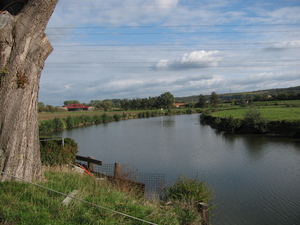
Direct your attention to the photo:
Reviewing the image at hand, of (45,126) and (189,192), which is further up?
(45,126)

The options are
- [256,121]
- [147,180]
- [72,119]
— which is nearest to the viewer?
[147,180]

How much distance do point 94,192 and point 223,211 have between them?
16.4 feet

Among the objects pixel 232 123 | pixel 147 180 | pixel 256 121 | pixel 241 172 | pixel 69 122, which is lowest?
pixel 241 172

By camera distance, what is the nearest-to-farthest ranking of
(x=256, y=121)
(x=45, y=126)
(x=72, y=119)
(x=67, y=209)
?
(x=67, y=209), (x=256, y=121), (x=45, y=126), (x=72, y=119)

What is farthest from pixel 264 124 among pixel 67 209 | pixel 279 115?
pixel 67 209

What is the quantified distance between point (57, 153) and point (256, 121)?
78.5 feet

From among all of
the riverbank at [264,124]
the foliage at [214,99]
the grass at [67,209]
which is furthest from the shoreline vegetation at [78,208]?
the foliage at [214,99]

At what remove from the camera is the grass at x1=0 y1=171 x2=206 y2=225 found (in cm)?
346

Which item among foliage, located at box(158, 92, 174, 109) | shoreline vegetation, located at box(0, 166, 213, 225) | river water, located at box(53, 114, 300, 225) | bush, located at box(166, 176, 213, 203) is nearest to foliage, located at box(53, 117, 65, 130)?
river water, located at box(53, 114, 300, 225)

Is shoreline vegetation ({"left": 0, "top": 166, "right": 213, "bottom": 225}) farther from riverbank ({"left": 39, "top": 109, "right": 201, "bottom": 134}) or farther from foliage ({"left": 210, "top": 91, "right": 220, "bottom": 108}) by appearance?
foliage ({"left": 210, "top": 91, "right": 220, "bottom": 108})

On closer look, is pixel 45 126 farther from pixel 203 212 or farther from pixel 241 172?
pixel 203 212

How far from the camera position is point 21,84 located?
5293mm

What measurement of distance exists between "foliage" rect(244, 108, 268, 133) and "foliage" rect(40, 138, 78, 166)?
2288cm

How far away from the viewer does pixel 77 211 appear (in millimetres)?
3781
